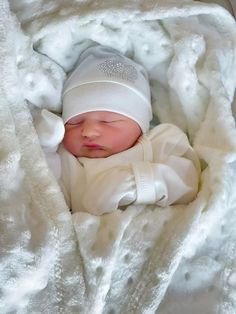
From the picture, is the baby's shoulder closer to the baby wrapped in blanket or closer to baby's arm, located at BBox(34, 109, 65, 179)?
the baby wrapped in blanket

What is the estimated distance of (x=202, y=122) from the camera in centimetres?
135

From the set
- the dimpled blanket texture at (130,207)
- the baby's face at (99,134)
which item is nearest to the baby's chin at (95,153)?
the baby's face at (99,134)

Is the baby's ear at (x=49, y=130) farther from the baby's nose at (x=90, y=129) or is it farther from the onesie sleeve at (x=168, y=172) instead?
the onesie sleeve at (x=168, y=172)

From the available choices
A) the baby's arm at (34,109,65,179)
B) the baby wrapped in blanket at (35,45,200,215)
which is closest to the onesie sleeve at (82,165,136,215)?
the baby wrapped in blanket at (35,45,200,215)

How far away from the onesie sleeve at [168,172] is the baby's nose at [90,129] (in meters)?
0.11

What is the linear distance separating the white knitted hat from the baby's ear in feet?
0.27

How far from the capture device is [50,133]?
49.4 inches

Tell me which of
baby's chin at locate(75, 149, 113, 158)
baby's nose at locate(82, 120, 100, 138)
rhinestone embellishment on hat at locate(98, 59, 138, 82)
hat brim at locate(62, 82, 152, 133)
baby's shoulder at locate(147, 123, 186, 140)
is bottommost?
baby's chin at locate(75, 149, 113, 158)

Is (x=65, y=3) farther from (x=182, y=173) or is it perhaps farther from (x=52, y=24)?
(x=182, y=173)

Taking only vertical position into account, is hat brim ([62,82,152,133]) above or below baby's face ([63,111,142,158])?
above

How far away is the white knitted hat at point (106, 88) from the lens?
1.34m

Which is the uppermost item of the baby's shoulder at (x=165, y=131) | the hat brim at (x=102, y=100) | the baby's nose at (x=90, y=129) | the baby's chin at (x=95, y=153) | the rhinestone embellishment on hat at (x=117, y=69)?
the rhinestone embellishment on hat at (x=117, y=69)

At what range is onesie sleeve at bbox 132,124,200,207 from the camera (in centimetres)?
117

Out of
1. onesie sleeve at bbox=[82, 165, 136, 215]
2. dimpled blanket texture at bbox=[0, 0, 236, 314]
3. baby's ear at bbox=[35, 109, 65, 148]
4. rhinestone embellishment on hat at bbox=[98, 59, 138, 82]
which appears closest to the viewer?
dimpled blanket texture at bbox=[0, 0, 236, 314]
